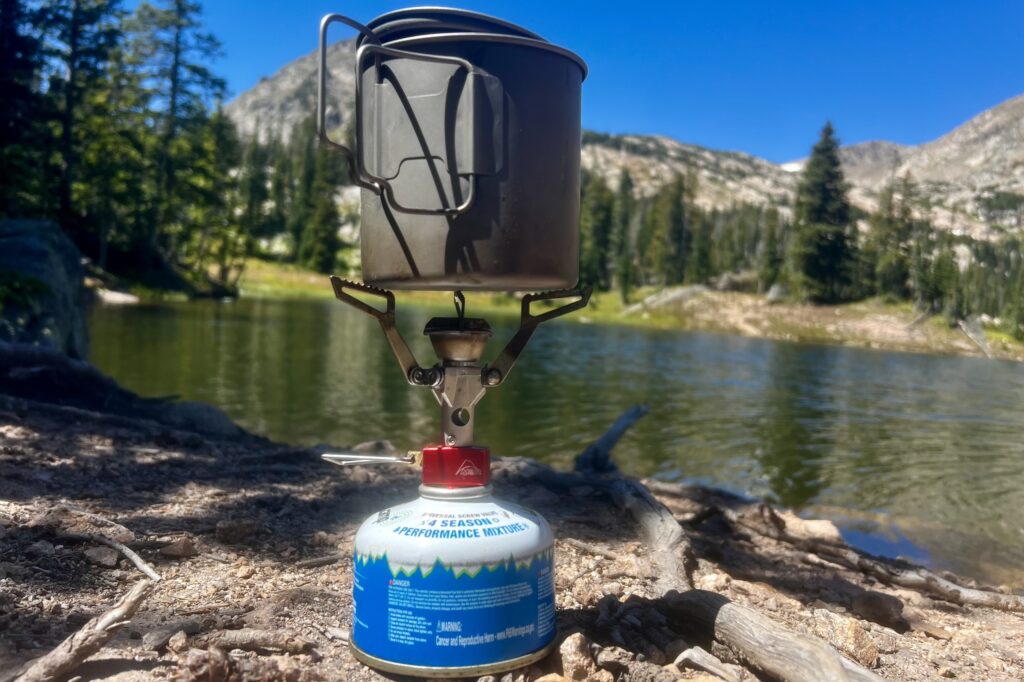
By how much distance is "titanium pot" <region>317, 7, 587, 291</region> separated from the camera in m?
2.81

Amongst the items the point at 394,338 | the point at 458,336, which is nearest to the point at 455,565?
the point at 458,336

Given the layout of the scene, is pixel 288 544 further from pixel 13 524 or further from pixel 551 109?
pixel 551 109

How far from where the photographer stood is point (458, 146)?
9.23 feet

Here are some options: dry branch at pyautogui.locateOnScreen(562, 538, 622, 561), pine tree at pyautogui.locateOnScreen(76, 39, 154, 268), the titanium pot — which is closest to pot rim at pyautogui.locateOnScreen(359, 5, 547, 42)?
the titanium pot

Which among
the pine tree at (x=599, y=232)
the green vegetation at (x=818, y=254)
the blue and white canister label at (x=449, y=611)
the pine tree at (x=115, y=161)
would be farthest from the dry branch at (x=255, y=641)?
the pine tree at (x=599, y=232)

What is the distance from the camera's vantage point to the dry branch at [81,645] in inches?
104

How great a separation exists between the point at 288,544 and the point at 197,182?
187ft

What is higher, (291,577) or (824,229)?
(824,229)

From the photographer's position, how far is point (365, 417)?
15656mm

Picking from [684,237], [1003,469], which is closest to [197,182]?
[1003,469]

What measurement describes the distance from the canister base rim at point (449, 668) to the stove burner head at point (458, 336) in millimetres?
1028

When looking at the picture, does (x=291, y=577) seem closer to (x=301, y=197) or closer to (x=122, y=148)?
(x=122, y=148)

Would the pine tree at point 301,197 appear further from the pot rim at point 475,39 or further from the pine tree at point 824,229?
the pot rim at point 475,39

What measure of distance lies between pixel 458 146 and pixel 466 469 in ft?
3.62
